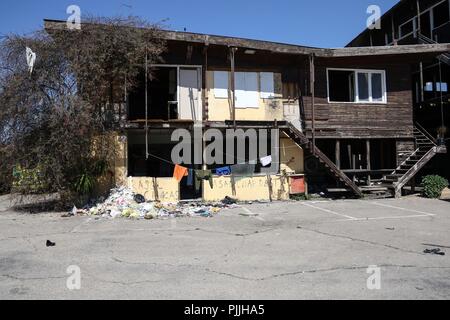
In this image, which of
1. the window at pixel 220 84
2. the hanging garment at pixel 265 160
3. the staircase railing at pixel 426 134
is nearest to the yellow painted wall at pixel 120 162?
the window at pixel 220 84

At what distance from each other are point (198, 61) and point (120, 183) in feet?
19.5

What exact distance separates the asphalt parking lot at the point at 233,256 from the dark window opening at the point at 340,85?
7.92 meters

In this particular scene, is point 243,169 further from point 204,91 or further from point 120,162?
point 120,162

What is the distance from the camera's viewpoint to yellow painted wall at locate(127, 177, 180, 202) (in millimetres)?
16375

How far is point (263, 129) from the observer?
58.8 feet

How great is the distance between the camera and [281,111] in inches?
744

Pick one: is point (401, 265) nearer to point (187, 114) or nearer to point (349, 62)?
point (187, 114)

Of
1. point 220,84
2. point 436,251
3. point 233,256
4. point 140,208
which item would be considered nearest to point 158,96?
point 220,84

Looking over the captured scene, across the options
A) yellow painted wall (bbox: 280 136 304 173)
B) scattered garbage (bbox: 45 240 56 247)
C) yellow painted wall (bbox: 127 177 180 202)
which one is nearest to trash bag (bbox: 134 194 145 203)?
yellow painted wall (bbox: 127 177 180 202)

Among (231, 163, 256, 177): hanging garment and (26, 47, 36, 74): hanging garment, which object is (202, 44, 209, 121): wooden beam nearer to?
(231, 163, 256, 177): hanging garment

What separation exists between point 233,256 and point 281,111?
11543mm

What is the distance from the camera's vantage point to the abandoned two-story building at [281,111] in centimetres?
1706

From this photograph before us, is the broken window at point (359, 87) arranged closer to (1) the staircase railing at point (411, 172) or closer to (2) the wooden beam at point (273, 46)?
(2) the wooden beam at point (273, 46)

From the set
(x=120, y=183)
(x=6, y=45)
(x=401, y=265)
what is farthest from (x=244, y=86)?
(x=401, y=265)
